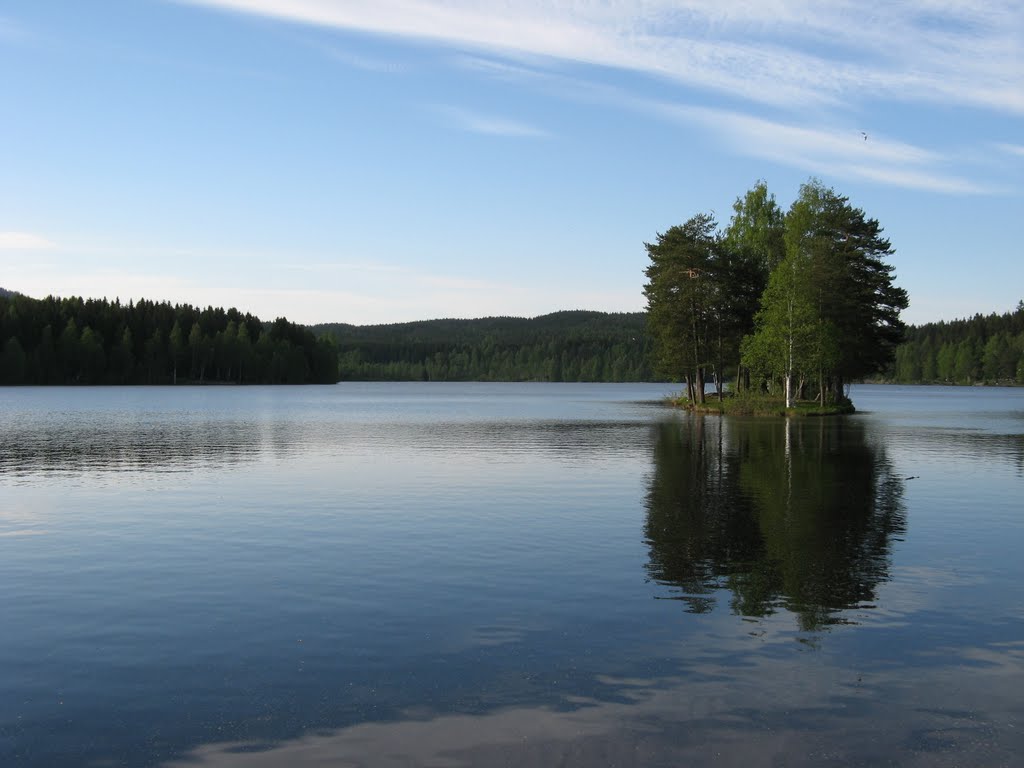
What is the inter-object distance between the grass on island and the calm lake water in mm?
48327

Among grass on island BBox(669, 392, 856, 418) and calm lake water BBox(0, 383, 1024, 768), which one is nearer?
calm lake water BBox(0, 383, 1024, 768)

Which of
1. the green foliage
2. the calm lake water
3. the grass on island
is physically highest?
the green foliage

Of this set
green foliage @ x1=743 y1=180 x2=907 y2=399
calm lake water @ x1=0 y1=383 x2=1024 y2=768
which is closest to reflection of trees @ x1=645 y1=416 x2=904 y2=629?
calm lake water @ x1=0 y1=383 x2=1024 y2=768

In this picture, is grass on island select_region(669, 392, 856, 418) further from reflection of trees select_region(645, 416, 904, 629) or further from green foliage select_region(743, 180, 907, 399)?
reflection of trees select_region(645, 416, 904, 629)

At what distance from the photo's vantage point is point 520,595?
16641 millimetres

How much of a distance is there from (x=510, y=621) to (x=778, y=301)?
70708mm

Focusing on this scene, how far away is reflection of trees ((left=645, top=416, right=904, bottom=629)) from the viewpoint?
1709cm

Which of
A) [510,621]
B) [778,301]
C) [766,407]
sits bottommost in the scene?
[510,621]

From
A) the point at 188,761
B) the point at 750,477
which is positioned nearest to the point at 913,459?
the point at 750,477

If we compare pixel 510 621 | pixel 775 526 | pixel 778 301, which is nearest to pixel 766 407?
pixel 778 301

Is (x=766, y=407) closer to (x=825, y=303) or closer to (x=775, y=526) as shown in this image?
(x=825, y=303)

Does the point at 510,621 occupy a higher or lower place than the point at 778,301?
lower

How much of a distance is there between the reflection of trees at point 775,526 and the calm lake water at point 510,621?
0.45 feet

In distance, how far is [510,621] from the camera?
1483 cm
